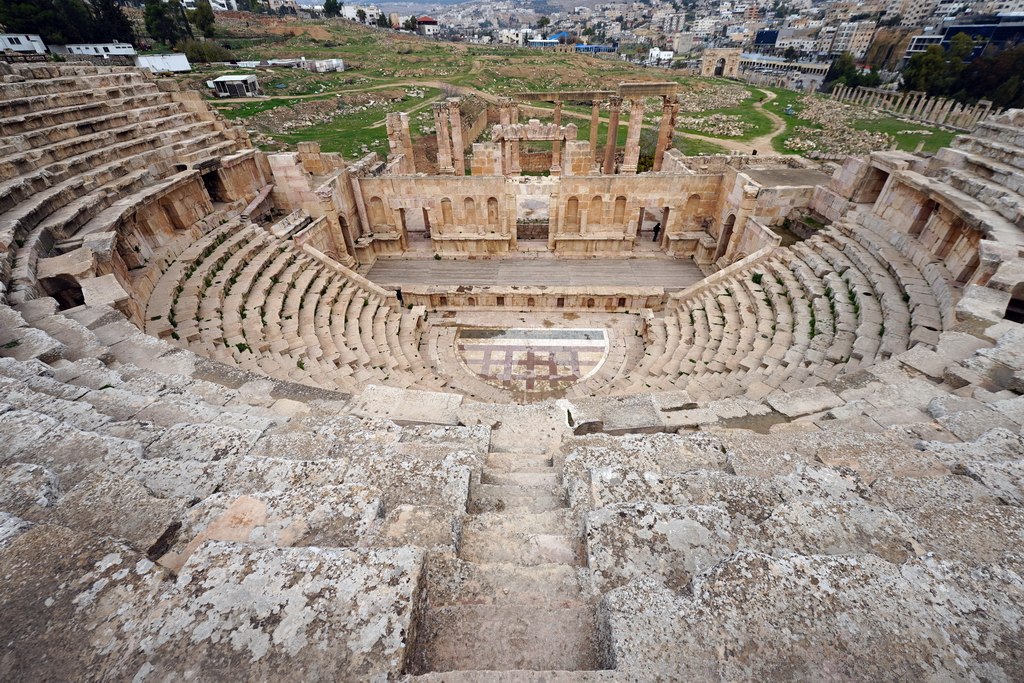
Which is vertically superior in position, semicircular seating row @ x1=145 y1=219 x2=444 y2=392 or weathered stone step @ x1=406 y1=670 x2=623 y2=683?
weathered stone step @ x1=406 y1=670 x2=623 y2=683

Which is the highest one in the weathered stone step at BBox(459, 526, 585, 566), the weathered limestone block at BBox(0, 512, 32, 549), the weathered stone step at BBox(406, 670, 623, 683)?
the weathered limestone block at BBox(0, 512, 32, 549)

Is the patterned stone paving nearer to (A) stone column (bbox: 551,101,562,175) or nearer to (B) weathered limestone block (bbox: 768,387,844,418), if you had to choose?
(B) weathered limestone block (bbox: 768,387,844,418)

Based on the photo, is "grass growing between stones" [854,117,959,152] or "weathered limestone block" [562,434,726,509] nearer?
"weathered limestone block" [562,434,726,509]

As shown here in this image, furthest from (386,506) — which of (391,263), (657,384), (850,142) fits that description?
(850,142)

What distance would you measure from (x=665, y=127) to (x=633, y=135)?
361cm

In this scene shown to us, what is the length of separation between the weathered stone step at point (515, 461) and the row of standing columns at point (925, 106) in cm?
5236

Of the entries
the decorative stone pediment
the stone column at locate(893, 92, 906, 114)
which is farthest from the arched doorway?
the stone column at locate(893, 92, 906, 114)

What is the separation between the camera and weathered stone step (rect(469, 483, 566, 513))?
164 inches

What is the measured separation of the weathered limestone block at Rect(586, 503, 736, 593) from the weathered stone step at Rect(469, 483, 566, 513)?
3.33 ft

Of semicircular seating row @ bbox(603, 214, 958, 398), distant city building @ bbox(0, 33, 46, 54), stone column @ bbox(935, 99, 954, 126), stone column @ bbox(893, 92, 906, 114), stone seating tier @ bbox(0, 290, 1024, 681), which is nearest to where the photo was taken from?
stone seating tier @ bbox(0, 290, 1024, 681)

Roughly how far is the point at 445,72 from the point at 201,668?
61848 millimetres

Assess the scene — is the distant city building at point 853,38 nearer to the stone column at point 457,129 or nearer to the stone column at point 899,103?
the stone column at point 899,103

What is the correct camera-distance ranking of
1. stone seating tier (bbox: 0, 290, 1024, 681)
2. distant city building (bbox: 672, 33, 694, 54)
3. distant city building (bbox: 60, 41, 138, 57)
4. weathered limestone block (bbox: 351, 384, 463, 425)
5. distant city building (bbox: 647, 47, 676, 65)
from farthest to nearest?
distant city building (bbox: 672, 33, 694, 54), distant city building (bbox: 647, 47, 676, 65), distant city building (bbox: 60, 41, 138, 57), weathered limestone block (bbox: 351, 384, 463, 425), stone seating tier (bbox: 0, 290, 1024, 681)

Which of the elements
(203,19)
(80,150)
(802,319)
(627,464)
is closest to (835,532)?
(627,464)
